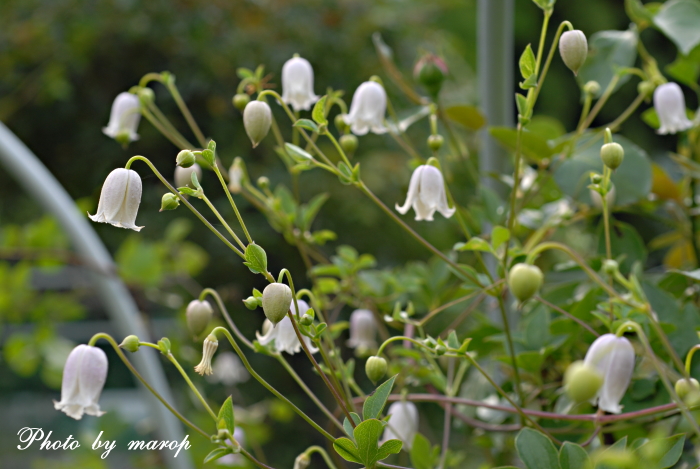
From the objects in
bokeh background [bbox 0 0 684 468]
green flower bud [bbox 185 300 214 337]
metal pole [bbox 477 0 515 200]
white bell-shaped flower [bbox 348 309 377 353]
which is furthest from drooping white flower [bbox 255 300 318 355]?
bokeh background [bbox 0 0 684 468]

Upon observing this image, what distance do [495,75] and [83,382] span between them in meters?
0.42

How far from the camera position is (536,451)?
0.99 feet

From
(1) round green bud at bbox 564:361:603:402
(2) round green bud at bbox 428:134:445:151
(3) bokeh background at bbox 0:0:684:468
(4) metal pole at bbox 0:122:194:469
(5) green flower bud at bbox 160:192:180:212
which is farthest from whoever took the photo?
(3) bokeh background at bbox 0:0:684:468

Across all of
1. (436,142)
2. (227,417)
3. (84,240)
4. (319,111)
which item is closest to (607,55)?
(436,142)

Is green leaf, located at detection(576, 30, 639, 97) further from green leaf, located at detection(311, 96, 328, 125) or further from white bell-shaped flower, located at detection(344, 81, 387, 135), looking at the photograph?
green leaf, located at detection(311, 96, 328, 125)

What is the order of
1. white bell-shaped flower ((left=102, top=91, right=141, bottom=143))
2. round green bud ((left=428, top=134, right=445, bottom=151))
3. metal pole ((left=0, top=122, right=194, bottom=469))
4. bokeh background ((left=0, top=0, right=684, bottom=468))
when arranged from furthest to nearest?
bokeh background ((left=0, top=0, right=684, bottom=468))
metal pole ((left=0, top=122, right=194, bottom=469))
white bell-shaped flower ((left=102, top=91, right=141, bottom=143))
round green bud ((left=428, top=134, right=445, bottom=151))

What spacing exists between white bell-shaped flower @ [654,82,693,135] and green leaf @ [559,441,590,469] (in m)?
0.30

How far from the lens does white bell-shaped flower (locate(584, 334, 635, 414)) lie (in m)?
0.30

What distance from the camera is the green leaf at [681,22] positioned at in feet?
1.65

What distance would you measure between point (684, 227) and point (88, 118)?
1865 mm

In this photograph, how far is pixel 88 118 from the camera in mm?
2023

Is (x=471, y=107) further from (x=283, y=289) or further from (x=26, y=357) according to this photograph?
(x=26, y=357)

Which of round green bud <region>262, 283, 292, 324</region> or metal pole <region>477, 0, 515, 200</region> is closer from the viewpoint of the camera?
round green bud <region>262, 283, 292, 324</region>

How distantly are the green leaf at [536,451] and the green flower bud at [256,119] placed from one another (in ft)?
0.68
